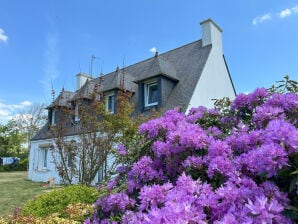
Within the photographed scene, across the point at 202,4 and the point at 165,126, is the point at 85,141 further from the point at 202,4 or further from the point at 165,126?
the point at 165,126

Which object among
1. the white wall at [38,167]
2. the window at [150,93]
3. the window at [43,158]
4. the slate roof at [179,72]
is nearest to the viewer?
the slate roof at [179,72]

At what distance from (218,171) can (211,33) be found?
16.5 m

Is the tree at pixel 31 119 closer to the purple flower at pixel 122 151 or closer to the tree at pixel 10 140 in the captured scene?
the tree at pixel 10 140

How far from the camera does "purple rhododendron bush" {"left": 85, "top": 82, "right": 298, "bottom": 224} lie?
67.4 inches

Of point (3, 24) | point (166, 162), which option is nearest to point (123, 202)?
point (166, 162)

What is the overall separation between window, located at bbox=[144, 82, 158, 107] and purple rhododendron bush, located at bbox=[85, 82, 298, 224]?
1314 centimetres

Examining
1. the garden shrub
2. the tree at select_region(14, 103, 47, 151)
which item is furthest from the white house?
the tree at select_region(14, 103, 47, 151)

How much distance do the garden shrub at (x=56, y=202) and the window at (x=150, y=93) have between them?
9.99 m

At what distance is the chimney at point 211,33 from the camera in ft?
57.2

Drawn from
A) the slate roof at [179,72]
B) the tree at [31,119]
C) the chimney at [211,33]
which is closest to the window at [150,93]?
the slate roof at [179,72]

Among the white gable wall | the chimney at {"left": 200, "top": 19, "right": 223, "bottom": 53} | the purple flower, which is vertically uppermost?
the chimney at {"left": 200, "top": 19, "right": 223, "bottom": 53}

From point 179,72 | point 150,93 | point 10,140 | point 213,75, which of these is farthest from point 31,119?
point 213,75

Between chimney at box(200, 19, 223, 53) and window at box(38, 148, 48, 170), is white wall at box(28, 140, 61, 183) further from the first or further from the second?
chimney at box(200, 19, 223, 53)

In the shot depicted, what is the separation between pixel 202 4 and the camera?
1068 cm
